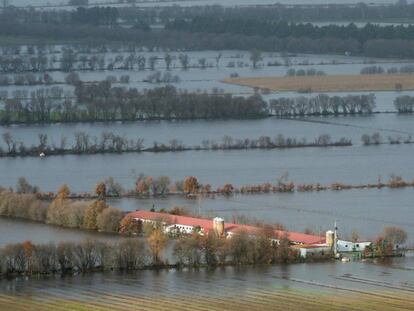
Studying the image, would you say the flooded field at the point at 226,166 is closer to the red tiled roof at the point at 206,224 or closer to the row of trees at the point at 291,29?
the red tiled roof at the point at 206,224

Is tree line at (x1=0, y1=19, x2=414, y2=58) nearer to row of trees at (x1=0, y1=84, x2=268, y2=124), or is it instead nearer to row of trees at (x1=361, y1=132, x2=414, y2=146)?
row of trees at (x1=0, y1=84, x2=268, y2=124)

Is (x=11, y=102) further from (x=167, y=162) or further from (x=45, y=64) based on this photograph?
(x=45, y=64)

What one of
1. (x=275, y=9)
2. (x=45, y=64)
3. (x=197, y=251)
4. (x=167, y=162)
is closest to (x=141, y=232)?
(x=197, y=251)

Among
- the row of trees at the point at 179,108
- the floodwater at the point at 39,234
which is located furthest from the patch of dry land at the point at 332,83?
the floodwater at the point at 39,234

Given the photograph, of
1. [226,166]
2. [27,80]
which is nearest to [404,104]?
[226,166]

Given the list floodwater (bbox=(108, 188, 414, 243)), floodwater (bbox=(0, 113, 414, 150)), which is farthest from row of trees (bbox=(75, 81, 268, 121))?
floodwater (bbox=(108, 188, 414, 243))

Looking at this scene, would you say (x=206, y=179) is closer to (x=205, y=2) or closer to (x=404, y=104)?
(x=404, y=104)
